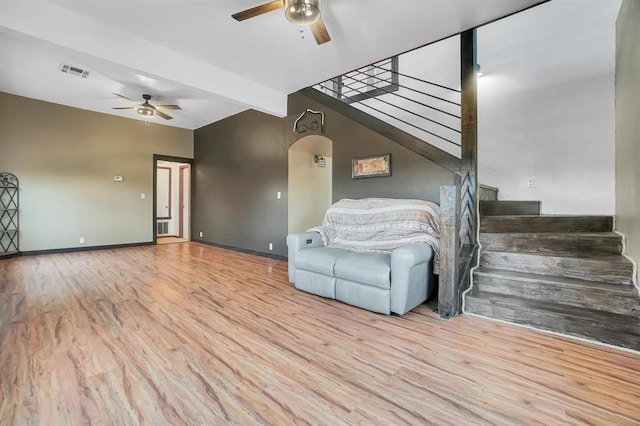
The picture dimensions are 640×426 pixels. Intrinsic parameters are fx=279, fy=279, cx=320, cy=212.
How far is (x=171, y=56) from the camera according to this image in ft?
11.6

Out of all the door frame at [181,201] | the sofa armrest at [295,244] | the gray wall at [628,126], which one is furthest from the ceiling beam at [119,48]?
the door frame at [181,201]

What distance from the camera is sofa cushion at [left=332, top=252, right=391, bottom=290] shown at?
8.27ft

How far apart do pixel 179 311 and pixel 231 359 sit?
3.52ft

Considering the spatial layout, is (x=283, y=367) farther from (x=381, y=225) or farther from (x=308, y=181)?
(x=308, y=181)

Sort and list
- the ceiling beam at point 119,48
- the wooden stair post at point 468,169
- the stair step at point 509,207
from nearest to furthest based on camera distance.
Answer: the ceiling beam at point 119,48 → the wooden stair post at point 468,169 → the stair step at point 509,207

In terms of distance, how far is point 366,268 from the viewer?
263 cm

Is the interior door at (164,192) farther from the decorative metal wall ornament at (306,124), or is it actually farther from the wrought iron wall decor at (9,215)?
the decorative metal wall ornament at (306,124)

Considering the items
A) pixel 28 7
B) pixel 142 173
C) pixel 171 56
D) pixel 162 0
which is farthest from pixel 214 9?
pixel 142 173

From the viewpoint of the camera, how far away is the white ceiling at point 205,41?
2.71 meters

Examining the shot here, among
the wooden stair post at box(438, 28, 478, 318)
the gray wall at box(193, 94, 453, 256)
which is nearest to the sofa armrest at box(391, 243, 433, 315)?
the wooden stair post at box(438, 28, 478, 318)

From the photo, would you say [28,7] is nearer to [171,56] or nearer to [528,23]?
[171,56]

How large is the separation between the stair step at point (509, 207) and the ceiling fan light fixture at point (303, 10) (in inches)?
115

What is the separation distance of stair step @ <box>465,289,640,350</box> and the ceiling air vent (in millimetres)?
5776

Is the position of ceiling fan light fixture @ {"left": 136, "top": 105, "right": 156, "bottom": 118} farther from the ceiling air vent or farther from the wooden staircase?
the wooden staircase
